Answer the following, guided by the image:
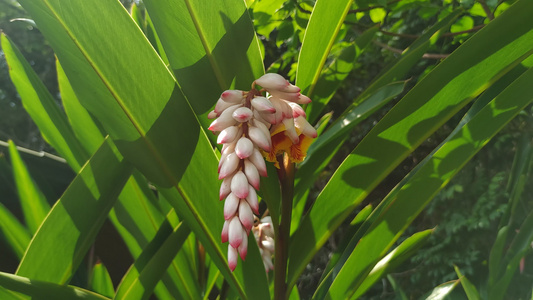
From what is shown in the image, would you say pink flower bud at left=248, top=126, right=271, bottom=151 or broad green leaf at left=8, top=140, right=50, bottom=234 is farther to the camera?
broad green leaf at left=8, top=140, right=50, bottom=234

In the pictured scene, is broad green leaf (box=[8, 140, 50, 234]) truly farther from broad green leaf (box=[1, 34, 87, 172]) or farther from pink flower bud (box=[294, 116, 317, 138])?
pink flower bud (box=[294, 116, 317, 138])

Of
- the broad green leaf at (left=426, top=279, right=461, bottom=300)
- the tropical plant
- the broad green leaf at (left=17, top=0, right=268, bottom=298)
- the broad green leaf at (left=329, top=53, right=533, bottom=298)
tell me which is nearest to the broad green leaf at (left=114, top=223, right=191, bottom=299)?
the tropical plant

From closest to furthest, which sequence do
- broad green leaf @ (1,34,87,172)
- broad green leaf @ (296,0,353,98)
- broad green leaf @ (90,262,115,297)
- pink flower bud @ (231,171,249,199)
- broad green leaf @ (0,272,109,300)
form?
1. pink flower bud @ (231,171,249,199)
2. broad green leaf @ (0,272,109,300)
3. broad green leaf @ (296,0,353,98)
4. broad green leaf @ (1,34,87,172)
5. broad green leaf @ (90,262,115,297)

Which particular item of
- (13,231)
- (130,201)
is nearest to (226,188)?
(130,201)

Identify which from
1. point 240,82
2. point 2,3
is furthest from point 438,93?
point 2,3

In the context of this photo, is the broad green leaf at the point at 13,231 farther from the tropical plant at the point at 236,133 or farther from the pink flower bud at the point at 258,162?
the pink flower bud at the point at 258,162

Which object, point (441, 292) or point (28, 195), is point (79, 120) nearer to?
point (28, 195)

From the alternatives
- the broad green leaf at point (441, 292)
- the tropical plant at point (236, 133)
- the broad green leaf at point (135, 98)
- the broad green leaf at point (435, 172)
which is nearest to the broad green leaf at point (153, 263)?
the tropical plant at point (236, 133)
